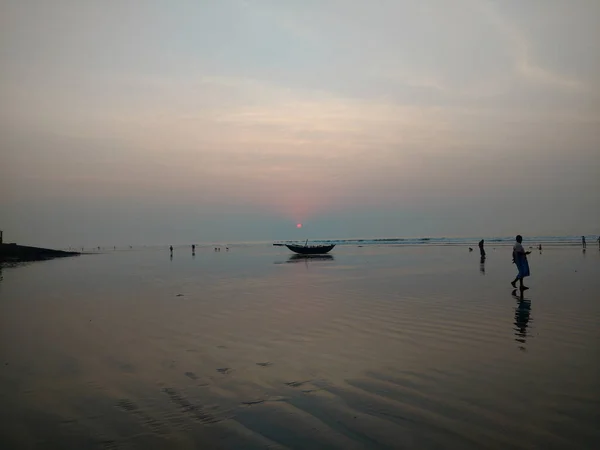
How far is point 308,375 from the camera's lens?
8.01 meters

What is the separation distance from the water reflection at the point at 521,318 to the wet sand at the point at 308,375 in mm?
81

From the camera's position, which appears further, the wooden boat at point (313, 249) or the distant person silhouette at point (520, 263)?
the wooden boat at point (313, 249)

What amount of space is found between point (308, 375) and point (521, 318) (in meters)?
7.57

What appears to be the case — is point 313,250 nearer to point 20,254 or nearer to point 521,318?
point 20,254

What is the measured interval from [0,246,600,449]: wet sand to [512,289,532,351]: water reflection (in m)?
0.08

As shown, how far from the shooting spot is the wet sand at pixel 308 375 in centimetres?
549

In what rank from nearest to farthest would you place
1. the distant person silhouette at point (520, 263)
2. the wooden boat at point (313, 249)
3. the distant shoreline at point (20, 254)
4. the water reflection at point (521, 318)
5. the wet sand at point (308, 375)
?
the wet sand at point (308, 375), the water reflection at point (521, 318), the distant person silhouette at point (520, 263), the distant shoreline at point (20, 254), the wooden boat at point (313, 249)

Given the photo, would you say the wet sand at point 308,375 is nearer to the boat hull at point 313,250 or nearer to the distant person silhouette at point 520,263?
the distant person silhouette at point 520,263

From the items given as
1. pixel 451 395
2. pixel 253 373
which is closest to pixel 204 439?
pixel 253 373

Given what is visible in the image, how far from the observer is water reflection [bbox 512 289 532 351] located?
403 inches

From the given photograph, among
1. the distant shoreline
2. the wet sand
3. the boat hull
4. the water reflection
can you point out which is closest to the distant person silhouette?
the water reflection

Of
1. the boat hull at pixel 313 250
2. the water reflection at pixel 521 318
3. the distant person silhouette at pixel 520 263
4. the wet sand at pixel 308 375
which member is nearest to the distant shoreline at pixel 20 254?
the boat hull at pixel 313 250

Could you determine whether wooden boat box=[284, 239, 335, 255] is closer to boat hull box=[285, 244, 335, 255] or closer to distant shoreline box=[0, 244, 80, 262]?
boat hull box=[285, 244, 335, 255]

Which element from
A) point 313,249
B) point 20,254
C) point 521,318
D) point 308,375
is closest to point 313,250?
point 313,249
